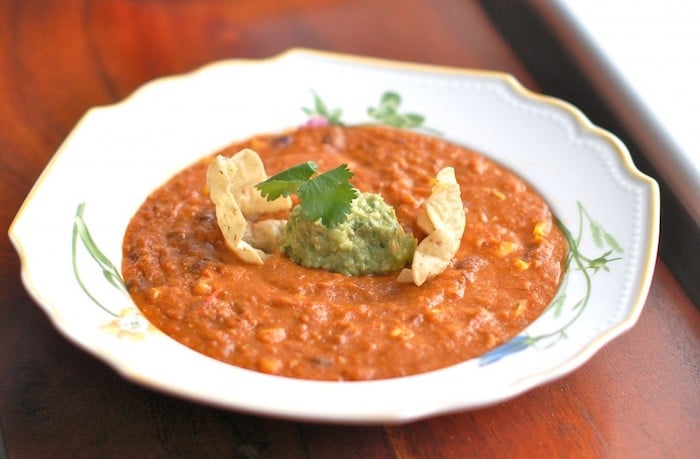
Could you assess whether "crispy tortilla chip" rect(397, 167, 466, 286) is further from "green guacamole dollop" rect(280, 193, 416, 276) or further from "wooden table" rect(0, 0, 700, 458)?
"wooden table" rect(0, 0, 700, 458)

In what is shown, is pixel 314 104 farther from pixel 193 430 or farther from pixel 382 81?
pixel 193 430

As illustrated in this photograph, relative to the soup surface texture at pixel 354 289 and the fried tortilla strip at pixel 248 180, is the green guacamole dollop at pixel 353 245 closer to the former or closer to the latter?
the soup surface texture at pixel 354 289

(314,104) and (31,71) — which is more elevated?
(314,104)

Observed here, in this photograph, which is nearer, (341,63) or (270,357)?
(270,357)

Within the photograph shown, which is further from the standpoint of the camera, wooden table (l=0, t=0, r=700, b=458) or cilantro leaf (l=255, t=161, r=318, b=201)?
cilantro leaf (l=255, t=161, r=318, b=201)

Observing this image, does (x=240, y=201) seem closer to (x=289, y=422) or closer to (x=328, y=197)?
Answer: (x=328, y=197)

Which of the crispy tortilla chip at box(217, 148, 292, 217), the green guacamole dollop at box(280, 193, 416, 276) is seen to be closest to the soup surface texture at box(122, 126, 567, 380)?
the green guacamole dollop at box(280, 193, 416, 276)

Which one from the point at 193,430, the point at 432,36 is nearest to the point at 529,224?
the point at 193,430
